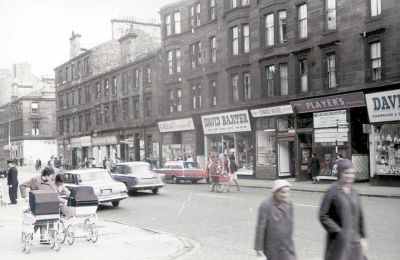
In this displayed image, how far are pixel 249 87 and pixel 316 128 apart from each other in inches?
276

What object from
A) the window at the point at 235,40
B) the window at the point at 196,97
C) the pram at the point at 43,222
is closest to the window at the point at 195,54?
the window at the point at 196,97

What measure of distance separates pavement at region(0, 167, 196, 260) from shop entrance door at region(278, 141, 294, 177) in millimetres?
19390

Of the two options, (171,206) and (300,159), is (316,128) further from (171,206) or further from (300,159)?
(171,206)

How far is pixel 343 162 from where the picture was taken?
690cm

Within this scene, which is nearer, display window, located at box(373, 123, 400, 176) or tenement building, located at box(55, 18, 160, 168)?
display window, located at box(373, 123, 400, 176)

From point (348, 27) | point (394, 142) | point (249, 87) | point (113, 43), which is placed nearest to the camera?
point (394, 142)

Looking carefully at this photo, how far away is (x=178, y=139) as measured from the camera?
43812 mm

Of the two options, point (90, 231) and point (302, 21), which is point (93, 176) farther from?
point (302, 21)

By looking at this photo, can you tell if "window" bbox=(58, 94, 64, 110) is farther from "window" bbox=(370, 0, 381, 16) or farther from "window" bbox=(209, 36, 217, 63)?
"window" bbox=(370, 0, 381, 16)

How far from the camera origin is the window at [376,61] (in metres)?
25.9

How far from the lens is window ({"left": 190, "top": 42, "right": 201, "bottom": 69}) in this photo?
40375 millimetres

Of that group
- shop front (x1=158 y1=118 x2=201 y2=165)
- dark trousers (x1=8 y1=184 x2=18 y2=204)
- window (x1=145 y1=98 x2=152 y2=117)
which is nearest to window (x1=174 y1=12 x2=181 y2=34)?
shop front (x1=158 y1=118 x2=201 y2=165)

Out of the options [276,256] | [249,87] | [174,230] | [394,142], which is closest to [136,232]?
[174,230]

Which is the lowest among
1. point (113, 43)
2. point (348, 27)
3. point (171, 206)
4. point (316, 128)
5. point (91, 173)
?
point (171, 206)
